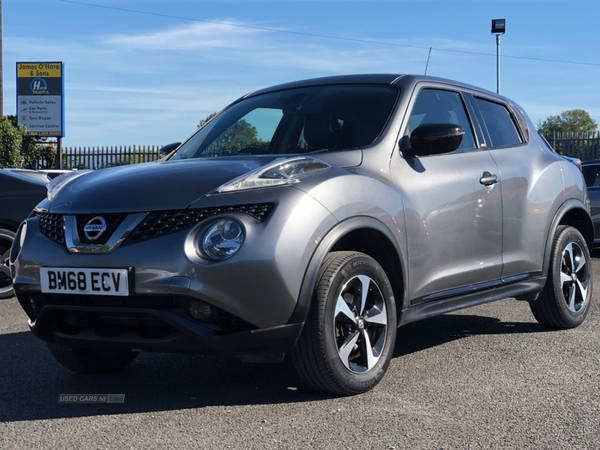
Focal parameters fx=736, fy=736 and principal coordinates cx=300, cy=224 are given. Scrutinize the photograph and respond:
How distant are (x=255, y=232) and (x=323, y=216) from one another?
1.29 feet

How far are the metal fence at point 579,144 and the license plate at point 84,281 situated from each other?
2452 cm

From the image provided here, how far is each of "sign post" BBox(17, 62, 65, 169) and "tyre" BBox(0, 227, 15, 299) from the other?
82.6ft

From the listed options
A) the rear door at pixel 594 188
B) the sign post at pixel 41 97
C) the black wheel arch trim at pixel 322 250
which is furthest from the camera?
the sign post at pixel 41 97

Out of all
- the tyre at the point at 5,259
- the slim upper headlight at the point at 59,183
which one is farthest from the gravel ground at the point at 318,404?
the tyre at the point at 5,259

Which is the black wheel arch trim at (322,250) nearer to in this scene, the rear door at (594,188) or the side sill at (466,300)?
the side sill at (466,300)

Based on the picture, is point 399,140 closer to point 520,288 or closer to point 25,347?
point 520,288

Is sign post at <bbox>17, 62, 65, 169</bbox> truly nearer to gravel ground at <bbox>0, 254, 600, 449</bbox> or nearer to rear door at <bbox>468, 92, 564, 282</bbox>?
gravel ground at <bbox>0, 254, 600, 449</bbox>

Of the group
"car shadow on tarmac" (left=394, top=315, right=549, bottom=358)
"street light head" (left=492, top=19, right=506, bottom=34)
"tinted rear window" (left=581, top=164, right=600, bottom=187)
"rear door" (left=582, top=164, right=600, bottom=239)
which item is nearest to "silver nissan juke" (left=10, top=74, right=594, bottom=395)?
"car shadow on tarmac" (left=394, top=315, right=549, bottom=358)

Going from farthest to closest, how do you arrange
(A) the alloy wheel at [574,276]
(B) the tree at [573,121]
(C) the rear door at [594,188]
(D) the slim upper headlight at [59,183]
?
(B) the tree at [573,121]
(C) the rear door at [594,188]
(A) the alloy wheel at [574,276]
(D) the slim upper headlight at [59,183]

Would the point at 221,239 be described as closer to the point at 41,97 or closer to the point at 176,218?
the point at 176,218

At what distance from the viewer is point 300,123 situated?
466 centimetres

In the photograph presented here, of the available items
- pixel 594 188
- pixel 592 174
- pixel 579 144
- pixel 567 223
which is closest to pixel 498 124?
pixel 567 223

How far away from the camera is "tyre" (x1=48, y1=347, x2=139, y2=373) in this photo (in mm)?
4223

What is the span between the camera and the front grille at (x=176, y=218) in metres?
3.37
